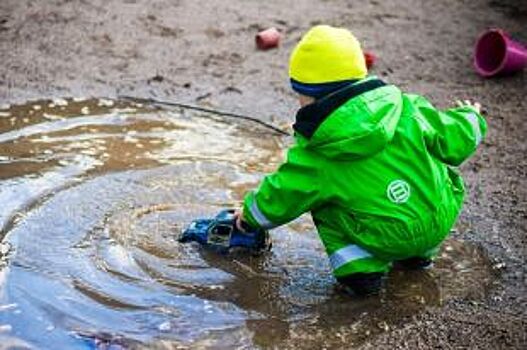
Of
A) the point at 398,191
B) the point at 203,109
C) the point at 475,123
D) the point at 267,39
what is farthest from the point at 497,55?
the point at 398,191

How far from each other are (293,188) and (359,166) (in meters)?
0.28

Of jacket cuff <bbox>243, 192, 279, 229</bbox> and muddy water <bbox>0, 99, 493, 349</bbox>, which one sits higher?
jacket cuff <bbox>243, 192, 279, 229</bbox>

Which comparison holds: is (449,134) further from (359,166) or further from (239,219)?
(239,219)

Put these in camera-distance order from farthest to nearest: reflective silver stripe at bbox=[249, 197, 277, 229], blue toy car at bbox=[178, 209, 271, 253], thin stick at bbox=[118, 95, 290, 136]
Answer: thin stick at bbox=[118, 95, 290, 136]
blue toy car at bbox=[178, 209, 271, 253]
reflective silver stripe at bbox=[249, 197, 277, 229]

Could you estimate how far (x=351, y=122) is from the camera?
3.29m

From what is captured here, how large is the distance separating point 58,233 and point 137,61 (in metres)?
2.44

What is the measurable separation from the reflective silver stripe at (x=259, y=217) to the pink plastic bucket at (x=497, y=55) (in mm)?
2919

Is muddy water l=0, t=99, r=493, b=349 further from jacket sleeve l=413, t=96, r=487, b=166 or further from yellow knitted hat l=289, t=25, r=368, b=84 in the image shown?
yellow knitted hat l=289, t=25, r=368, b=84

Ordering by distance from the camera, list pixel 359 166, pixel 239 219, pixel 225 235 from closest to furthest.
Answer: pixel 359 166 < pixel 239 219 < pixel 225 235

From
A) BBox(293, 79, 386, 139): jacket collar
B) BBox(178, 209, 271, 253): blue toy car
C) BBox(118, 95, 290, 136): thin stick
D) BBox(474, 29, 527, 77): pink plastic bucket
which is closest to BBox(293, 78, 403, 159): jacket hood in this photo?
BBox(293, 79, 386, 139): jacket collar

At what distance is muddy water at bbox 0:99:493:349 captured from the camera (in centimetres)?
333

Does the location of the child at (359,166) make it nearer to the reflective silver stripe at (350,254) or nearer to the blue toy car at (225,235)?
the reflective silver stripe at (350,254)

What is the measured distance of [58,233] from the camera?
399 centimetres

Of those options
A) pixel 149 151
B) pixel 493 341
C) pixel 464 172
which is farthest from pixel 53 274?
pixel 464 172
